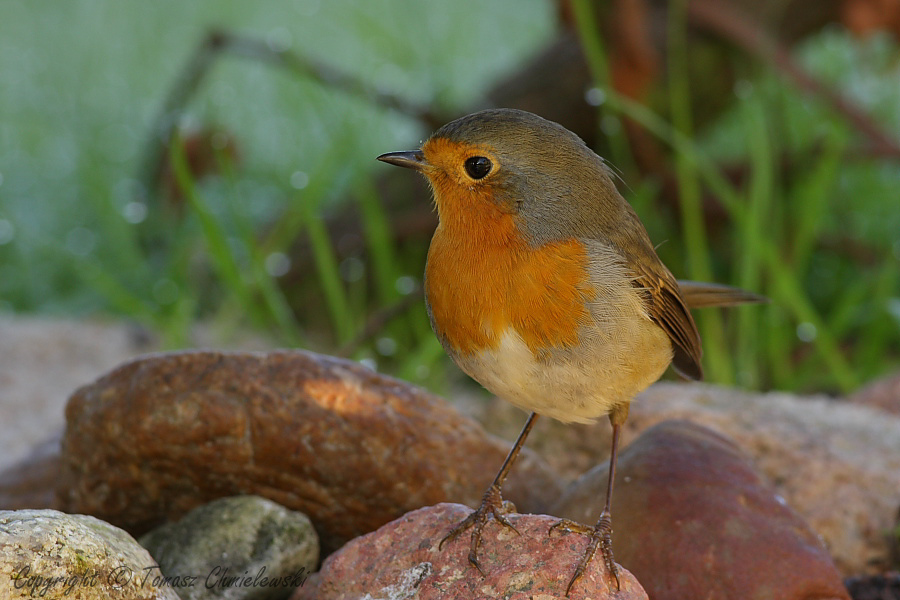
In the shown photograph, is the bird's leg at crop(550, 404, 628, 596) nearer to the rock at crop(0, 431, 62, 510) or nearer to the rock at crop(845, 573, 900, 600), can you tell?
the rock at crop(845, 573, 900, 600)

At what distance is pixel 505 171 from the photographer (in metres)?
2.07

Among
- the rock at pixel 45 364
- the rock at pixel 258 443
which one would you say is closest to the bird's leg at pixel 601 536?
the rock at pixel 258 443

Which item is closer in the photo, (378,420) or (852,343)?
(378,420)

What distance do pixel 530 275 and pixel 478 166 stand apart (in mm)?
253

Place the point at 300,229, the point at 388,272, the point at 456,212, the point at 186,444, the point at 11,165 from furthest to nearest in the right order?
the point at 11,165, the point at 300,229, the point at 388,272, the point at 186,444, the point at 456,212

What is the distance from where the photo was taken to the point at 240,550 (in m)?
Answer: 2.23

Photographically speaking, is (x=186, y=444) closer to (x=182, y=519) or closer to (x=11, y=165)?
(x=182, y=519)

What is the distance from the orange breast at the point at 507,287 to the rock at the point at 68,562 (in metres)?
0.77

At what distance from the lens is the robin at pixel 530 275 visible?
79.5 inches

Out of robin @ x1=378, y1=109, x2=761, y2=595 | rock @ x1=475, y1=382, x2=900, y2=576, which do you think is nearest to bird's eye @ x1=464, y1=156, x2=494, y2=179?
robin @ x1=378, y1=109, x2=761, y2=595

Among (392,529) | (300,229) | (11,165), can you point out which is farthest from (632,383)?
(11,165)

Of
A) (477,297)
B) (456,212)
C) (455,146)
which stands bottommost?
(477,297)

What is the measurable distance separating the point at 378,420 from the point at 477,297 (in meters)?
0.52

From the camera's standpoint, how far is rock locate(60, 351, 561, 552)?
2303 mm
